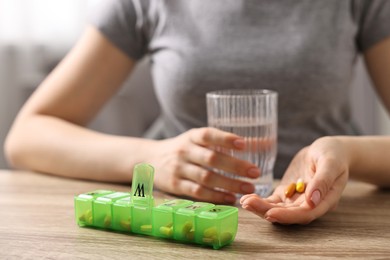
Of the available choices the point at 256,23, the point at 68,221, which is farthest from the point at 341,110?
the point at 68,221

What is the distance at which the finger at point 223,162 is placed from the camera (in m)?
0.87

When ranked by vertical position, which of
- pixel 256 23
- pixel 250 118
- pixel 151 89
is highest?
pixel 256 23

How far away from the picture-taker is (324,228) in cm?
77

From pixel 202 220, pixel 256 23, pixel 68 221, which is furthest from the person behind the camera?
pixel 256 23

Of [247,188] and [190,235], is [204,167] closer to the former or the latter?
[247,188]

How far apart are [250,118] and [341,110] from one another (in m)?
0.48

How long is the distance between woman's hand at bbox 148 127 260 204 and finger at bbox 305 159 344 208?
11 centimetres

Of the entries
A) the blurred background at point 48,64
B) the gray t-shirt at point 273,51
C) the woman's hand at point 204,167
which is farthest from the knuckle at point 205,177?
the blurred background at point 48,64

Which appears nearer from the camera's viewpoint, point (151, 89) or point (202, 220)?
point (202, 220)

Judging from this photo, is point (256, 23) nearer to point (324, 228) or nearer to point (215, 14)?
point (215, 14)

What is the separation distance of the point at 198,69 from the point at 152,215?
0.52 meters

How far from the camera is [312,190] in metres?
0.76

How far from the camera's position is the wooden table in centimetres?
67

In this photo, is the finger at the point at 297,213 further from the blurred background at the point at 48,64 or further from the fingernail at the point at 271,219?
the blurred background at the point at 48,64
